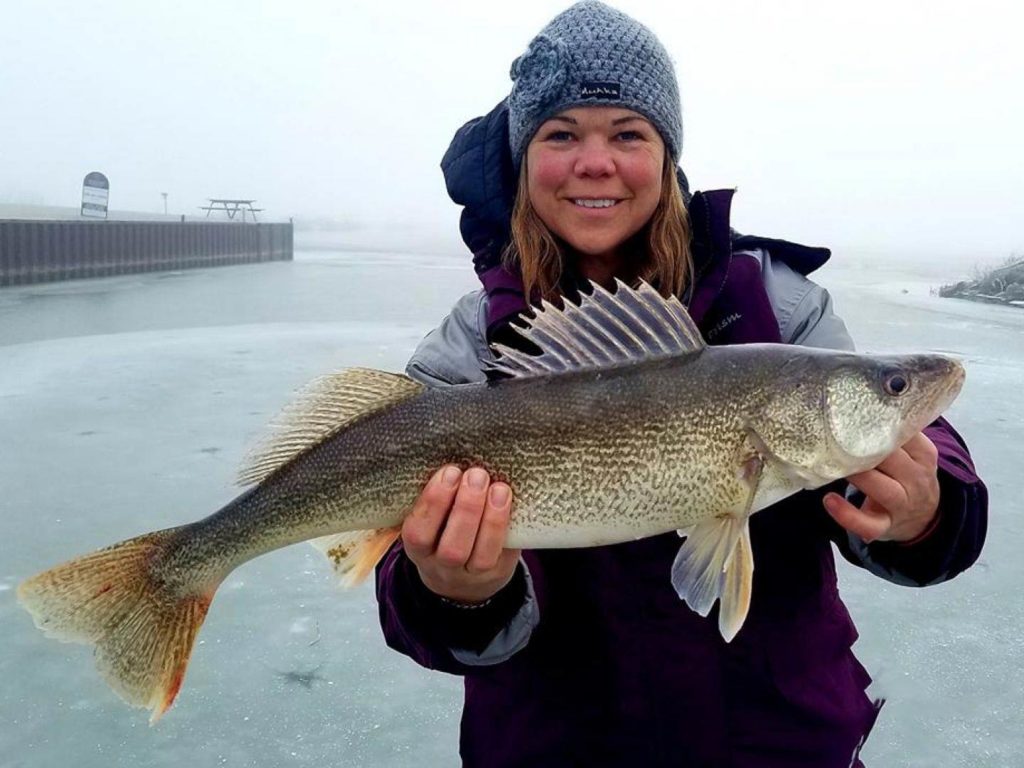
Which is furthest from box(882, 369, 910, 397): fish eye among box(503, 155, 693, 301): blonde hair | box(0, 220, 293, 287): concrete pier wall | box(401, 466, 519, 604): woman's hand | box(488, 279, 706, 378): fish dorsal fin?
box(0, 220, 293, 287): concrete pier wall

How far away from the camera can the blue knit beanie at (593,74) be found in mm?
2404

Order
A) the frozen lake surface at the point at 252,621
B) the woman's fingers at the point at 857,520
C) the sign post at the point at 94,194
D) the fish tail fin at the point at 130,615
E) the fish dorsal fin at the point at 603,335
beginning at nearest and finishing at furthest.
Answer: the woman's fingers at the point at 857,520 → the fish dorsal fin at the point at 603,335 → the fish tail fin at the point at 130,615 → the frozen lake surface at the point at 252,621 → the sign post at the point at 94,194

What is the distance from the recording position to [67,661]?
3.29 meters

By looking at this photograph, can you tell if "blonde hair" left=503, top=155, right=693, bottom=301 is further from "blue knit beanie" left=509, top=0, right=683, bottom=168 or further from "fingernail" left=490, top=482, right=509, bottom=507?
"fingernail" left=490, top=482, right=509, bottom=507

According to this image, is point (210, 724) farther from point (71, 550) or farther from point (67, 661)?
point (71, 550)

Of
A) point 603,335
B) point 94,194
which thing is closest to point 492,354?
point 603,335

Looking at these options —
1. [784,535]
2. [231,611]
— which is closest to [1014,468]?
[784,535]

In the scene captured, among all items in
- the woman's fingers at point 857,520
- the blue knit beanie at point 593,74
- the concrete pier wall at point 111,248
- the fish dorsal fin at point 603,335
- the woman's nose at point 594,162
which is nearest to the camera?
the woman's fingers at point 857,520

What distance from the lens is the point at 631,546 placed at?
223cm

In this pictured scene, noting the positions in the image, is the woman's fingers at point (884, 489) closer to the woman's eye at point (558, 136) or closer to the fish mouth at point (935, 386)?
the fish mouth at point (935, 386)

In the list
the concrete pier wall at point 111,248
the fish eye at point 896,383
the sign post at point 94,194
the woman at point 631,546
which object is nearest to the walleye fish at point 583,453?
the fish eye at point 896,383

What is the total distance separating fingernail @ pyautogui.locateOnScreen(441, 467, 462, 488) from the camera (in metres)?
1.97

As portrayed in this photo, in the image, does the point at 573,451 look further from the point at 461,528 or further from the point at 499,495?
the point at 461,528

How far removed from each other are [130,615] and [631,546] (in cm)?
133
